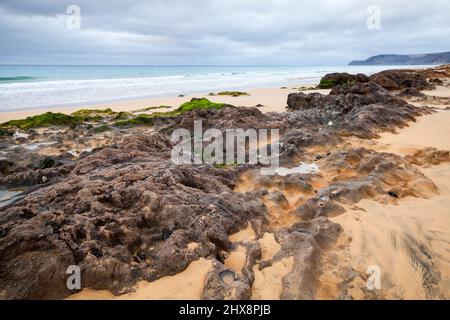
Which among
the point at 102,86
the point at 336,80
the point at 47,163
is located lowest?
the point at 47,163

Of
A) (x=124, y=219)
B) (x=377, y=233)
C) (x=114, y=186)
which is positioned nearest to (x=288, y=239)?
(x=377, y=233)

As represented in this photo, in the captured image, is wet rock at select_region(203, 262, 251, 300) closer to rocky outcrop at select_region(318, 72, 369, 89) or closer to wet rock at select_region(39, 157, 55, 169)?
wet rock at select_region(39, 157, 55, 169)

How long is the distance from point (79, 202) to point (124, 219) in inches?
25.0

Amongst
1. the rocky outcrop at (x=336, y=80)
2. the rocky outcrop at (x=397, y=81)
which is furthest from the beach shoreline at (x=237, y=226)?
the rocky outcrop at (x=336, y=80)

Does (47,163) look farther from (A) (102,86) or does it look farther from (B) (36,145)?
(A) (102,86)

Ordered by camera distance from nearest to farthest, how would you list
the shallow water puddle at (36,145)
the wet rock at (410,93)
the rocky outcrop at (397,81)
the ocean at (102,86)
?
the shallow water puddle at (36,145), the wet rock at (410,93), the rocky outcrop at (397,81), the ocean at (102,86)

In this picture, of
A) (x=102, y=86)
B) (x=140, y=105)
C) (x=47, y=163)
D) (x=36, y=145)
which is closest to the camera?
(x=47, y=163)

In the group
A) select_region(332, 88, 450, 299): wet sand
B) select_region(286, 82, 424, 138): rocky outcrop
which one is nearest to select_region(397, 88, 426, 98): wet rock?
select_region(286, 82, 424, 138): rocky outcrop

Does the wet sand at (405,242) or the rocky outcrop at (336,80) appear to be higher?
the rocky outcrop at (336,80)

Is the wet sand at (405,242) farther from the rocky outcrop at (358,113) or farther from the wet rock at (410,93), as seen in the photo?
the wet rock at (410,93)

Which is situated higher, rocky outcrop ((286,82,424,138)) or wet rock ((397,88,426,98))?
wet rock ((397,88,426,98))

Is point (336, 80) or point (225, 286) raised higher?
point (336, 80)

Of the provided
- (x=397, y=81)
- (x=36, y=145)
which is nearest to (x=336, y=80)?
(x=397, y=81)
